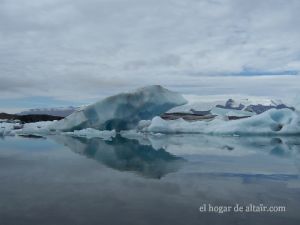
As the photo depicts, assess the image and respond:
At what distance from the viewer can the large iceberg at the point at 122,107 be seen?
17922mm

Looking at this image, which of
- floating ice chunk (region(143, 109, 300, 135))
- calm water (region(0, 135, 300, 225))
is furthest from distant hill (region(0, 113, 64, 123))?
calm water (region(0, 135, 300, 225))

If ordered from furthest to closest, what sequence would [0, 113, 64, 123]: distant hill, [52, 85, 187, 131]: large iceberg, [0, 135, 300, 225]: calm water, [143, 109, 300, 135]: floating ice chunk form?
[0, 113, 64, 123]: distant hill
[143, 109, 300, 135]: floating ice chunk
[52, 85, 187, 131]: large iceberg
[0, 135, 300, 225]: calm water

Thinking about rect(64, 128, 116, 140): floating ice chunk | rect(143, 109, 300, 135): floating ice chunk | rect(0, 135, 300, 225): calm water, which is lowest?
rect(0, 135, 300, 225): calm water

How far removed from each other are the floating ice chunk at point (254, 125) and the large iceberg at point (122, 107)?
2782mm

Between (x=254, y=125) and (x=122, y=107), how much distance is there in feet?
22.2

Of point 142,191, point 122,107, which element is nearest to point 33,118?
point 122,107

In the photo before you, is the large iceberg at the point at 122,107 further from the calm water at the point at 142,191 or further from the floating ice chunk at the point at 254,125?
the calm water at the point at 142,191

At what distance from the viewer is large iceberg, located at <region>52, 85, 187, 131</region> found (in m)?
17.9

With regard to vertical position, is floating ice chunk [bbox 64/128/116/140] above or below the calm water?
above

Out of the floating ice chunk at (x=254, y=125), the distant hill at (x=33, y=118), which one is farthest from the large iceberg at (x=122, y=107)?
the distant hill at (x=33, y=118)

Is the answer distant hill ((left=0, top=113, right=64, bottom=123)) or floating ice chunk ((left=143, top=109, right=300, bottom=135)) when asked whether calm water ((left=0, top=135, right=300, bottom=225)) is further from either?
distant hill ((left=0, top=113, right=64, bottom=123))

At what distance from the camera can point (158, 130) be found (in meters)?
21.7

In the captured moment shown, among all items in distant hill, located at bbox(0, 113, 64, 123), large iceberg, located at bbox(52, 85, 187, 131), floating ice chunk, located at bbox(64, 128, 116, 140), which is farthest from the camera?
distant hill, located at bbox(0, 113, 64, 123)

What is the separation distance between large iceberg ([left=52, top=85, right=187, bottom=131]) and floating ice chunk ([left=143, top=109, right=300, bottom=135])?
9.13 ft
